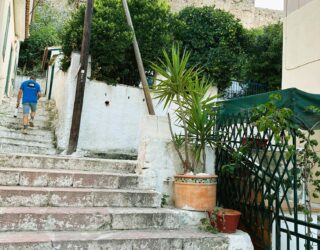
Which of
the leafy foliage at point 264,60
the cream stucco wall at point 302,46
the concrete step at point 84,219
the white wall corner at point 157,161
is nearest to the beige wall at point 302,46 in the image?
the cream stucco wall at point 302,46

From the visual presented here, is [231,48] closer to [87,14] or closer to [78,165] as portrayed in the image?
[87,14]

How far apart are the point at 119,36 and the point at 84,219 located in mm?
5824

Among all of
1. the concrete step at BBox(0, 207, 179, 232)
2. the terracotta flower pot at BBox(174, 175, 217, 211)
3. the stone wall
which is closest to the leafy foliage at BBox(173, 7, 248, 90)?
the terracotta flower pot at BBox(174, 175, 217, 211)

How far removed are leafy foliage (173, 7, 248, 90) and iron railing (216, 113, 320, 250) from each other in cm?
746

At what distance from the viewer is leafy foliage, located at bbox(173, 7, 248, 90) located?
461 inches

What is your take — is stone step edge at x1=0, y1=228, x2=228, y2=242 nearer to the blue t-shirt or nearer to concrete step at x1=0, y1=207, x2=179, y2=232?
concrete step at x1=0, y1=207, x2=179, y2=232

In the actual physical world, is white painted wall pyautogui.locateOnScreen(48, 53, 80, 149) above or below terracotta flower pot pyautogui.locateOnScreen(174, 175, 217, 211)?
above

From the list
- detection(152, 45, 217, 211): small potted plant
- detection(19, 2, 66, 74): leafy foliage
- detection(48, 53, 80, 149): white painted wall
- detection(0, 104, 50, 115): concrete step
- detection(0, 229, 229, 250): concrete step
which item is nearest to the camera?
detection(0, 229, 229, 250): concrete step

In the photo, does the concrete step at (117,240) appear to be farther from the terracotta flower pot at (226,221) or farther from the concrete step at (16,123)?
the concrete step at (16,123)

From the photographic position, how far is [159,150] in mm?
4367

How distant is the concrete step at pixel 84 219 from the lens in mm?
3152

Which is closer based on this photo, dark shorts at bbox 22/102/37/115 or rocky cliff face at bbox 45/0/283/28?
dark shorts at bbox 22/102/37/115

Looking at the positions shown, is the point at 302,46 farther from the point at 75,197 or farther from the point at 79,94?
the point at 75,197

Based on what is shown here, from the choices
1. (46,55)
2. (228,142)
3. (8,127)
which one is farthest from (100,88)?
(46,55)
